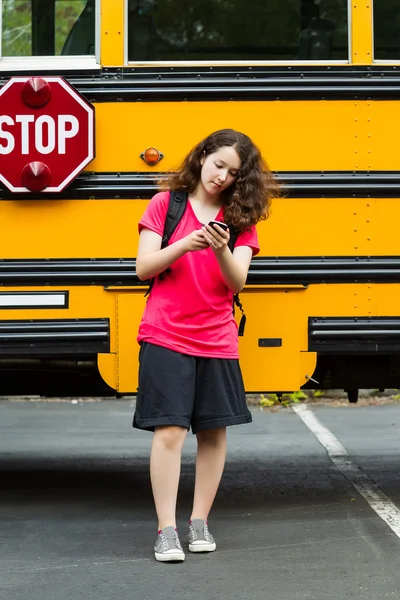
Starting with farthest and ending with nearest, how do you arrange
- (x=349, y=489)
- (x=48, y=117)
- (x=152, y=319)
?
1. (x=349, y=489)
2. (x=48, y=117)
3. (x=152, y=319)

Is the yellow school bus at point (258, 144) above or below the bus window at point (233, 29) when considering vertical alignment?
below

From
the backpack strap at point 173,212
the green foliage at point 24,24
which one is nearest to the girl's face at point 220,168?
the backpack strap at point 173,212

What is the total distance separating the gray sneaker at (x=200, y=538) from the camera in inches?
169

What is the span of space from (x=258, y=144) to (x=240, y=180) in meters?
0.50

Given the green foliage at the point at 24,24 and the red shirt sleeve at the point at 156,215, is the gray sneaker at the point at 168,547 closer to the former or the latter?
the red shirt sleeve at the point at 156,215

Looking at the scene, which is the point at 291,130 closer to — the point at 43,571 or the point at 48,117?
the point at 48,117

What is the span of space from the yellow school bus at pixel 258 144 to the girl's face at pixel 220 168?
50cm

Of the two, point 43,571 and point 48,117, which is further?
point 48,117

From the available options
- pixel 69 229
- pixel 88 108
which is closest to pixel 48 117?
pixel 88 108

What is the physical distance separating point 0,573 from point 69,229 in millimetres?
1458

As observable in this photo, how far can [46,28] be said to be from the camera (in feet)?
16.9

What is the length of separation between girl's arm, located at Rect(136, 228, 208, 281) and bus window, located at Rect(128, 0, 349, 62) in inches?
37.4

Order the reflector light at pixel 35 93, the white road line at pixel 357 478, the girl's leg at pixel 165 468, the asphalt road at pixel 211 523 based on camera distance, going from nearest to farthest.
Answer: the asphalt road at pixel 211 523 → the girl's leg at pixel 165 468 → the reflector light at pixel 35 93 → the white road line at pixel 357 478

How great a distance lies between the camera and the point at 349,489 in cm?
574
